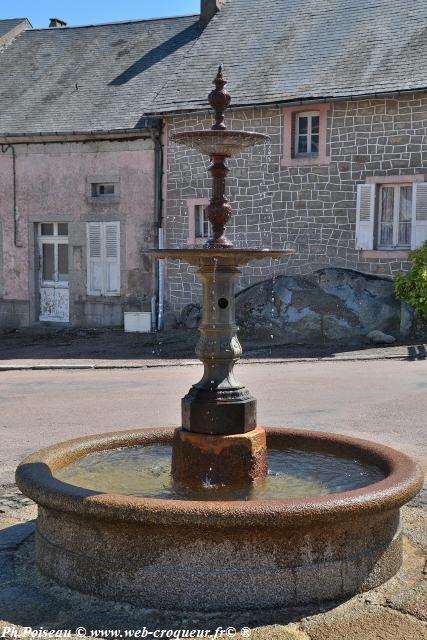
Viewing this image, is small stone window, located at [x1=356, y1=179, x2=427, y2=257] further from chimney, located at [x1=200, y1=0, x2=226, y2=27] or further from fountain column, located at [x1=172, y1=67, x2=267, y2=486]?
fountain column, located at [x1=172, y1=67, x2=267, y2=486]

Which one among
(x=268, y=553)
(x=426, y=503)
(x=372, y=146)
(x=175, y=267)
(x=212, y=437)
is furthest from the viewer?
(x=175, y=267)

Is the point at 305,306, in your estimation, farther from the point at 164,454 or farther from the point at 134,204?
the point at 164,454

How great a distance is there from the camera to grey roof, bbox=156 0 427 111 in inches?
666

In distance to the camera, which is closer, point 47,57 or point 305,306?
point 305,306

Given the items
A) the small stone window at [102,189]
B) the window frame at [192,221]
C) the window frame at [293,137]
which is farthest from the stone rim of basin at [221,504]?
the small stone window at [102,189]

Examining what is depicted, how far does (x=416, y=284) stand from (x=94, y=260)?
26.6ft

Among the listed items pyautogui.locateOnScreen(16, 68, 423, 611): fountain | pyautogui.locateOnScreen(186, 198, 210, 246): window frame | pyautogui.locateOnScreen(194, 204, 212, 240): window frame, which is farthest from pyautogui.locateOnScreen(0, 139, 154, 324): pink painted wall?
pyautogui.locateOnScreen(16, 68, 423, 611): fountain

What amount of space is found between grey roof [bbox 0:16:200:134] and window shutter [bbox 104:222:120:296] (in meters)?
2.47

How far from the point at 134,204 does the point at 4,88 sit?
6.34m

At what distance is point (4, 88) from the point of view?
2247 centimetres

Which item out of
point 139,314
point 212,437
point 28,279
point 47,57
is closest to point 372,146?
point 139,314

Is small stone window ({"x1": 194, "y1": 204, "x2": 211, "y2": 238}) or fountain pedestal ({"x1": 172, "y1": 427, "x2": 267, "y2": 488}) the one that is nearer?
fountain pedestal ({"x1": 172, "y1": 427, "x2": 267, "y2": 488})

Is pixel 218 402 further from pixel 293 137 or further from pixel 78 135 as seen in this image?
pixel 78 135

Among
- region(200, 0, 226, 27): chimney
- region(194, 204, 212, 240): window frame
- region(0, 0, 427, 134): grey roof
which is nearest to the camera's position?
region(0, 0, 427, 134): grey roof
